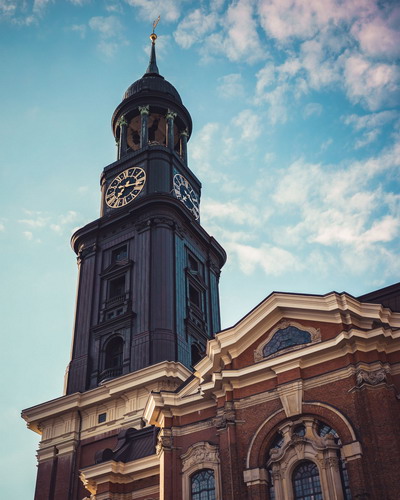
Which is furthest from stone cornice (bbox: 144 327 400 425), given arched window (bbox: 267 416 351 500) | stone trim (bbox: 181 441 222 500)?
stone trim (bbox: 181 441 222 500)

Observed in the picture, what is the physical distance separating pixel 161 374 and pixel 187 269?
10.5 meters

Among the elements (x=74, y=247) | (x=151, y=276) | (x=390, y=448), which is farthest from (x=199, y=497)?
(x=74, y=247)

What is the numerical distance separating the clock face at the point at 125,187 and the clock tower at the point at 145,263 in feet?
0.32

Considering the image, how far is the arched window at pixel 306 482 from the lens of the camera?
22.3 m

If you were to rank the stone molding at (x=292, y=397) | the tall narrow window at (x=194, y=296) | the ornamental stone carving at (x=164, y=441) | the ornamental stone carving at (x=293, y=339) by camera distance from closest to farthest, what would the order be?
the stone molding at (x=292, y=397), the ornamental stone carving at (x=293, y=339), the ornamental stone carving at (x=164, y=441), the tall narrow window at (x=194, y=296)

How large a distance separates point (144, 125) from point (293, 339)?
107ft

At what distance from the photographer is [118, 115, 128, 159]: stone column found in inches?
2142

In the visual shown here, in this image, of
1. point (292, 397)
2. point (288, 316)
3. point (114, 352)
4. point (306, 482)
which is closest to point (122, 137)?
point (114, 352)

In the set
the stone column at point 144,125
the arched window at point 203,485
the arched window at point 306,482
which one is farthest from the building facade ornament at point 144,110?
the arched window at point 306,482

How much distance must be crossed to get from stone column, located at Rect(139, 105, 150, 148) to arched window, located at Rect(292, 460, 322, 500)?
111 feet

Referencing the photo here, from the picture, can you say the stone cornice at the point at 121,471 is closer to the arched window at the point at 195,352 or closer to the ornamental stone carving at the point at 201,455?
the ornamental stone carving at the point at 201,455

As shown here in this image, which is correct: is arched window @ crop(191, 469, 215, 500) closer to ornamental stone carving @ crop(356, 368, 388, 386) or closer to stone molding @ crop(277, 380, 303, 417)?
stone molding @ crop(277, 380, 303, 417)

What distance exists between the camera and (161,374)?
3747cm

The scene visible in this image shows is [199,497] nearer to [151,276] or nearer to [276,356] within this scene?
[276,356]
